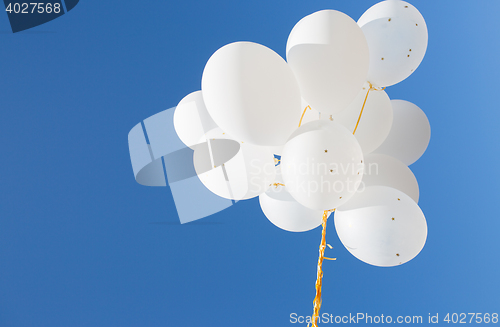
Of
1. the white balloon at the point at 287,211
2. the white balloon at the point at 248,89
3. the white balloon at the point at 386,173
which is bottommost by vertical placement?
the white balloon at the point at 287,211

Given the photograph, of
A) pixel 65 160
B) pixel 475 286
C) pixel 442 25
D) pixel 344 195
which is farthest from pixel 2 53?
pixel 475 286

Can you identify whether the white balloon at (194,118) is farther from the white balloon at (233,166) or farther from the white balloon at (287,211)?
the white balloon at (287,211)

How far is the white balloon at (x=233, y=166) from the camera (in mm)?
784

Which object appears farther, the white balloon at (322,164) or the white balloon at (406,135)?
the white balloon at (406,135)

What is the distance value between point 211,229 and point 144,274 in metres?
0.33

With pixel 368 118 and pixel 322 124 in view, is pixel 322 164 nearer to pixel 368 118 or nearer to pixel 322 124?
pixel 322 124

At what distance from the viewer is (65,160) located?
4.75 feet

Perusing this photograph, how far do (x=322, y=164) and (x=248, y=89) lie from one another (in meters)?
0.19

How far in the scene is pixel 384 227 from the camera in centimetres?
72

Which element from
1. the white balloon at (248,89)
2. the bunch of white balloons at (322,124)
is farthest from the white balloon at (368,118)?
the white balloon at (248,89)

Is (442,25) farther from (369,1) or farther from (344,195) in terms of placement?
(344,195)

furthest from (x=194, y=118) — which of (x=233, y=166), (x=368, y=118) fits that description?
(x=368, y=118)

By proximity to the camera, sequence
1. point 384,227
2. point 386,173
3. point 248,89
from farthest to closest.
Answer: point 386,173 → point 384,227 → point 248,89

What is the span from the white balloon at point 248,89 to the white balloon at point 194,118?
0.21 metres
